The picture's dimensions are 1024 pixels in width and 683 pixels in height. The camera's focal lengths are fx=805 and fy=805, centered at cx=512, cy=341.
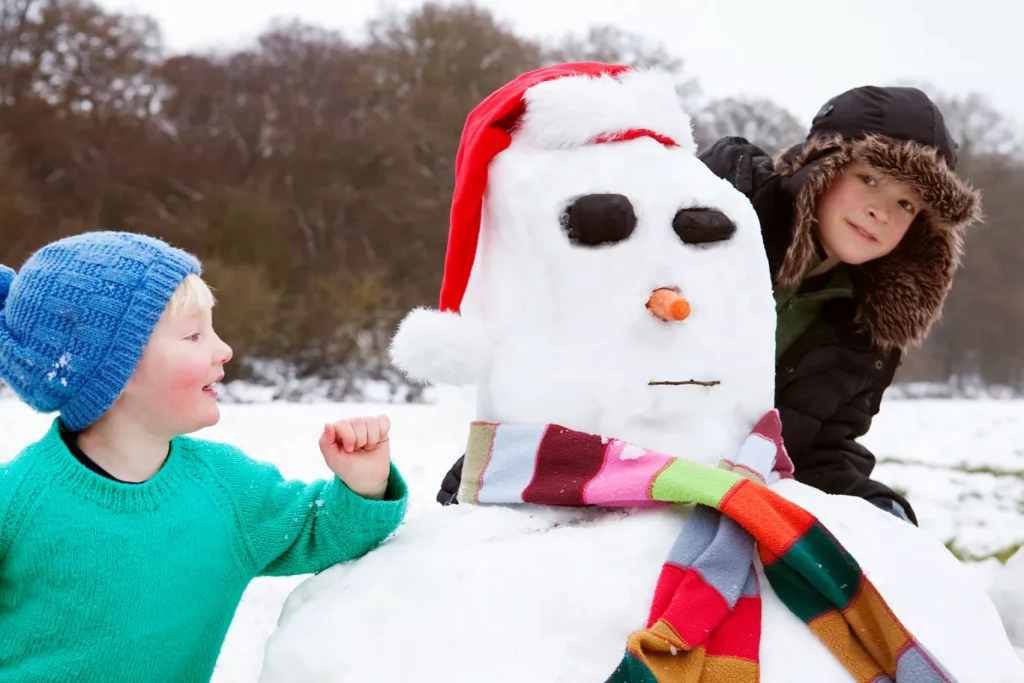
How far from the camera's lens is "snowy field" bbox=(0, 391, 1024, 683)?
7.59 ft

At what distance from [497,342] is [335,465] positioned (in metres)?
0.31

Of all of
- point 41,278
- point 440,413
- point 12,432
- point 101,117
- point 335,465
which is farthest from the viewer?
point 101,117

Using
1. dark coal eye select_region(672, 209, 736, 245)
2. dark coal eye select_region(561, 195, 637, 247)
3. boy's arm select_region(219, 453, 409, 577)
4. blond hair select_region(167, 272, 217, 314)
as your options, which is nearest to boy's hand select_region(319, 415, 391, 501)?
boy's arm select_region(219, 453, 409, 577)

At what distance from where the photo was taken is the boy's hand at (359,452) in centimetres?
115

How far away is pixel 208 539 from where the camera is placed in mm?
1107

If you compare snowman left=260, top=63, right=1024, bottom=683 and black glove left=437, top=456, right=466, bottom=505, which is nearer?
snowman left=260, top=63, right=1024, bottom=683

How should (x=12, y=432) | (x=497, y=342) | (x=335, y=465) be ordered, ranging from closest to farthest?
(x=335, y=465) → (x=497, y=342) → (x=12, y=432)

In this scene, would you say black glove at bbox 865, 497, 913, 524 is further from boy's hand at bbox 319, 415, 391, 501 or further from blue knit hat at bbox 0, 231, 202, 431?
blue knit hat at bbox 0, 231, 202, 431

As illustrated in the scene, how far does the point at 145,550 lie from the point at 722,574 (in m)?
0.74

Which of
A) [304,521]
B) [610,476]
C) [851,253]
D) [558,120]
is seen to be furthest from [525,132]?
[851,253]

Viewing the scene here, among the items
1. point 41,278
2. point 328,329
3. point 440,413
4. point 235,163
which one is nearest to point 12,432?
point 440,413

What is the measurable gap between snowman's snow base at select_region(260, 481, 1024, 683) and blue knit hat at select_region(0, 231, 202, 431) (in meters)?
0.40

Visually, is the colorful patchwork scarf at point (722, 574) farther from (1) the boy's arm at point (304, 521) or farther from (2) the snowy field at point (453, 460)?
(2) the snowy field at point (453, 460)

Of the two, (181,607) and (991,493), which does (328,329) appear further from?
(181,607)
